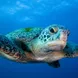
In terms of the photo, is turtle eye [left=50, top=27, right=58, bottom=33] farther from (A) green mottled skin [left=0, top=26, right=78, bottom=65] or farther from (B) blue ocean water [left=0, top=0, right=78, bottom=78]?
(B) blue ocean water [left=0, top=0, right=78, bottom=78]

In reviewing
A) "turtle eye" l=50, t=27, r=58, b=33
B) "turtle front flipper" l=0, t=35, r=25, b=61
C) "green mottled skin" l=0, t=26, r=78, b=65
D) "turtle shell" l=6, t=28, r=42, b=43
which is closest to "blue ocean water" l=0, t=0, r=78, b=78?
"turtle shell" l=6, t=28, r=42, b=43

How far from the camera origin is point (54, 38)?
3473 millimetres

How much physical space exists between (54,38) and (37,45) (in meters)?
0.61

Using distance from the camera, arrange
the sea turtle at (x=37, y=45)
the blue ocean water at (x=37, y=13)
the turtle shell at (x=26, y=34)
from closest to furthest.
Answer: the sea turtle at (x=37, y=45)
the turtle shell at (x=26, y=34)
the blue ocean water at (x=37, y=13)

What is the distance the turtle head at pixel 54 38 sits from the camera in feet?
11.0

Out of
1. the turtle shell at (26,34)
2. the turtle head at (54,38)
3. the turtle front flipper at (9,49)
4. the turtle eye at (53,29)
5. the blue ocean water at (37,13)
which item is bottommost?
the turtle front flipper at (9,49)

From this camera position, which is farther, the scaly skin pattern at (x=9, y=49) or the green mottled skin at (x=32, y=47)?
the green mottled skin at (x=32, y=47)

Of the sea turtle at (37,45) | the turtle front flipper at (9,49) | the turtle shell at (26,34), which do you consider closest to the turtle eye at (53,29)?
the sea turtle at (37,45)

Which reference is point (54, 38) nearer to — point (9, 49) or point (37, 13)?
point (9, 49)

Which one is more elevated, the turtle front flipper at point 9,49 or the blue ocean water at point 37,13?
the blue ocean water at point 37,13

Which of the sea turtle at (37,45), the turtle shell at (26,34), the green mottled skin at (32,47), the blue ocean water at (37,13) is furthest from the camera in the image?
the blue ocean water at (37,13)

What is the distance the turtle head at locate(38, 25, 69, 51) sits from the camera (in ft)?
11.0

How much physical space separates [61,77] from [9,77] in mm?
32910

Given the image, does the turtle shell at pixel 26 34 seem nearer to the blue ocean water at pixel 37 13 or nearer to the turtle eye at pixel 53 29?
the turtle eye at pixel 53 29
